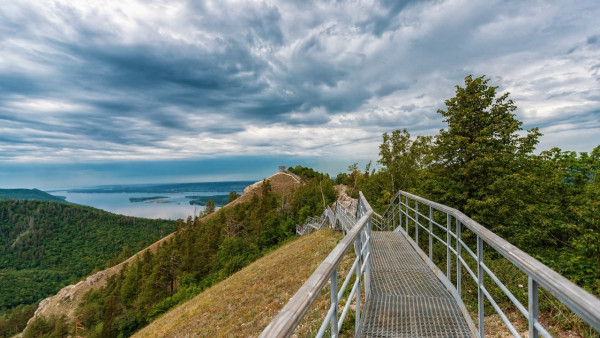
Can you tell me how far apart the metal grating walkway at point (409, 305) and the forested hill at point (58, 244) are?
107 metres

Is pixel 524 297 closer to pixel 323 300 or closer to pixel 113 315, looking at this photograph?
pixel 323 300

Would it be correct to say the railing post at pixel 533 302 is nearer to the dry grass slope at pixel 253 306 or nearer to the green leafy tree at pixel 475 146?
the dry grass slope at pixel 253 306

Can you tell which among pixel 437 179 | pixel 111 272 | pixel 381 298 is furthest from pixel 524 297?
pixel 111 272

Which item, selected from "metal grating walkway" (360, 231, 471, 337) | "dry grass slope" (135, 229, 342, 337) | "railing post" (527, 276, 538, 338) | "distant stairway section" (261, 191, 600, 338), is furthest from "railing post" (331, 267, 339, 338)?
"dry grass slope" (135, 229, 342, 337)

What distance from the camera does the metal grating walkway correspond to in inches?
133

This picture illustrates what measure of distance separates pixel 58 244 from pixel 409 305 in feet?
700

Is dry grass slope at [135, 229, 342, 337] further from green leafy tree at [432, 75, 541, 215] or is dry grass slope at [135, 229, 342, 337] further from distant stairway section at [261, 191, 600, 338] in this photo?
green leafy tree at [432, 75, 541, 215]

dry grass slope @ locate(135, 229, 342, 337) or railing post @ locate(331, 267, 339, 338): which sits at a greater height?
railing post @ locate(331, 267, 339, 338)

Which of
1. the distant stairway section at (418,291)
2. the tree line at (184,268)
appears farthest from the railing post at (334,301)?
the tree line at (184,268)

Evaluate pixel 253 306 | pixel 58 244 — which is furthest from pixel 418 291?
pixel 58 244

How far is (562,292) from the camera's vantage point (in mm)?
1301

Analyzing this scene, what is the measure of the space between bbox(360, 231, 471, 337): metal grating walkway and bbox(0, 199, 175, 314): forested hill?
10667 cm

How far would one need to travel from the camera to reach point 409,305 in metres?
3.99

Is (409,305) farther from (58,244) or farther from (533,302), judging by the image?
(58,244)
